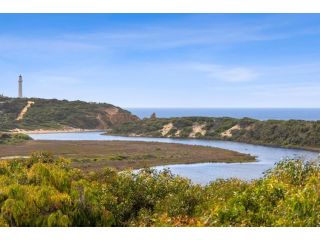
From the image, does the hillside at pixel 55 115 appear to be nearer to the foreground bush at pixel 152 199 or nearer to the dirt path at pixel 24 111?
the dirt path at pixel 24 111

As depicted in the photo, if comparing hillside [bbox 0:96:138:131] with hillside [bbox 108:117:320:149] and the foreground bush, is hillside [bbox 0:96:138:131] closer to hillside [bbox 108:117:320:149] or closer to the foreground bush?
hillside [bbox 108:117:320:149]

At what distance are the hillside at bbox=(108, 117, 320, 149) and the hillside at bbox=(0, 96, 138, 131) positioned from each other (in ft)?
56.6

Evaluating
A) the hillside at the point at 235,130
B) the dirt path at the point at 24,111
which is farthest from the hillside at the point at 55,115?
the hillside at the point at 235,130

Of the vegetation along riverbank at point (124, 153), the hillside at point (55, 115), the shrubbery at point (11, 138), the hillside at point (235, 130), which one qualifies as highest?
the hillside at point (55, 115)

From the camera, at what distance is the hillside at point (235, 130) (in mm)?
86188

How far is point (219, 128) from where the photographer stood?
351 feet

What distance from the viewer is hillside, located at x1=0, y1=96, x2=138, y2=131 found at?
127431 mm

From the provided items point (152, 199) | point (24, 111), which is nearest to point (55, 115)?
point (24, 111)

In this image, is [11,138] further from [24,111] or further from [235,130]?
[24,111]

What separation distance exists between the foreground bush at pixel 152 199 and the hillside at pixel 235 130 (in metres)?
63.4
